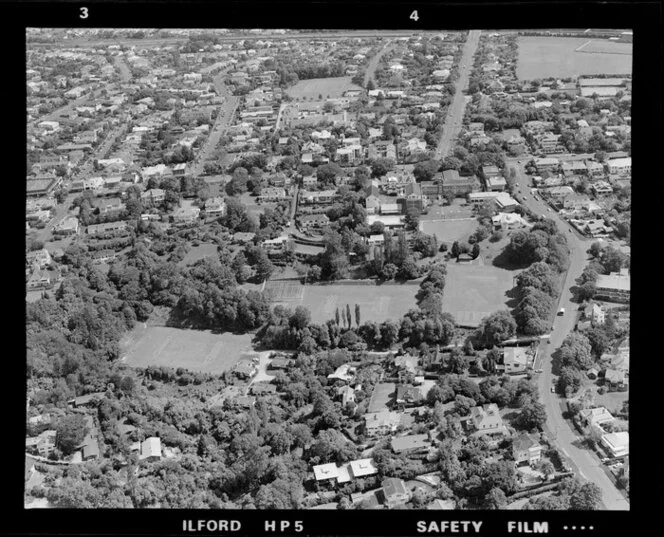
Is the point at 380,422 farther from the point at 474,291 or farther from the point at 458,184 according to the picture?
the point at 458,184

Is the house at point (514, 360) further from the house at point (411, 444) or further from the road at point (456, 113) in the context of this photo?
the road at point (456, 113)

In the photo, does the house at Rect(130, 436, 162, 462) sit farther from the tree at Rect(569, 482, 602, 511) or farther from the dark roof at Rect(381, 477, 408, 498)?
the tree at Rect(569, 482, 602, 511)

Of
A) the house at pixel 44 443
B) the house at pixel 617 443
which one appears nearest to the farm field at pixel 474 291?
the house at pixel 617 443

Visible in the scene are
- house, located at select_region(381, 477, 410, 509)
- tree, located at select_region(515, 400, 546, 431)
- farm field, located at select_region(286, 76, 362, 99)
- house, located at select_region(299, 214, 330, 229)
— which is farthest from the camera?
farm field, located at select_region(286, 76, 362, 99)

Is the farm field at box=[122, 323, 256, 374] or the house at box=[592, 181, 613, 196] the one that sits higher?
the house at box=[592, 181, 613, 196]

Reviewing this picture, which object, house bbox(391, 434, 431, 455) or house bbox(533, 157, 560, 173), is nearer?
house bbox(391, 434, 431, 455)

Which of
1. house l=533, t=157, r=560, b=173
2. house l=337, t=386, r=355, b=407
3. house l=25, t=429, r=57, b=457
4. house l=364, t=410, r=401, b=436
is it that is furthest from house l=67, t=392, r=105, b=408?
house l=533, t=157, r=560, b=173
